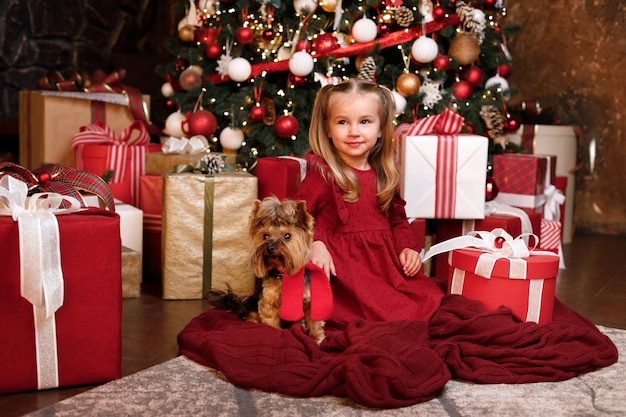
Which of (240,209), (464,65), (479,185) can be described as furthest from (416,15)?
(240,209)

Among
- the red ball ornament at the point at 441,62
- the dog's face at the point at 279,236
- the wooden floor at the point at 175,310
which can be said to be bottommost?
the wooden floor at the point at 175,310

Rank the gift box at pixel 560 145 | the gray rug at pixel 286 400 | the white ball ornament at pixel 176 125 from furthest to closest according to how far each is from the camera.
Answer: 1. the gift box at pixel 560 145
2. the white ball ornament at pixel 176 125
3. the gray rug at pixel 286 400

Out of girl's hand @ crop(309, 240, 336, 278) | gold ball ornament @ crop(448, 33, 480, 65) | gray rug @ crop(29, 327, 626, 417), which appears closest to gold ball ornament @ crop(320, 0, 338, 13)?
gold ball ornament @ crop(448, 33, 480, 65)

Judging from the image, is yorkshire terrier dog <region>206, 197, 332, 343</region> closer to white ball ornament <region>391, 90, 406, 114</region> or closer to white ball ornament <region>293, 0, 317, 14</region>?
white ball ornament <region>391, 90, 406, 114</region>

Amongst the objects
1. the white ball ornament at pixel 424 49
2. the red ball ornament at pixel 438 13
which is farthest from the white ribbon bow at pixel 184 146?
the red ball ornament at pixel 438 13

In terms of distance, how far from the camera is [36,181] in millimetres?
2432

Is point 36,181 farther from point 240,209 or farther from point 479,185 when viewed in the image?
point 479,185

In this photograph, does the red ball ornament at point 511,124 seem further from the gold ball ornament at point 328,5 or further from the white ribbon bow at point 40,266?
the white ribbon bow at point 40,266

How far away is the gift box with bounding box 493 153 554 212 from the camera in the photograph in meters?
4.08

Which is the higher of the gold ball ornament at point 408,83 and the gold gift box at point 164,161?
the gold ball ornament at point 408,83

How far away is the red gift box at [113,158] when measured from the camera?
4113mm

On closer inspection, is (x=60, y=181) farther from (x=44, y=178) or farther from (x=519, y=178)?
(x=519, y=178)

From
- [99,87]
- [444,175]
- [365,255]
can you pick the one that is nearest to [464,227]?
[444,175]

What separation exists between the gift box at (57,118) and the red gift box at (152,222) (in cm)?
96
